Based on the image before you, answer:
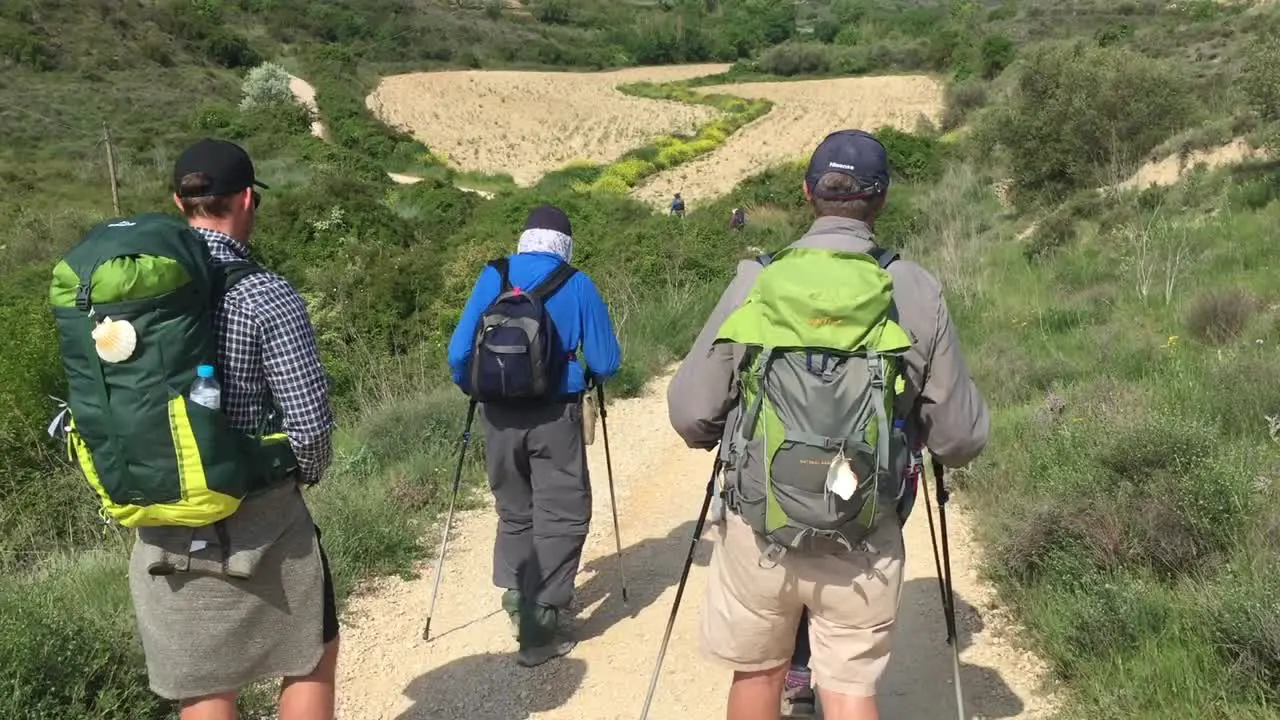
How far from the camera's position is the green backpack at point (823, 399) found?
2256 millimetres

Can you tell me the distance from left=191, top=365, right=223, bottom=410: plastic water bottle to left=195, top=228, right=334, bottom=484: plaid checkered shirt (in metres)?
0.13

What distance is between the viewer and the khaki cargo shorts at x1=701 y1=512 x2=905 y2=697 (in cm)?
245

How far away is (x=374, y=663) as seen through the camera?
4371 mm

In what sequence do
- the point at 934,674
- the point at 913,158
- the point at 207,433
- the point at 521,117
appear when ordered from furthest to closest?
the point at 521,117 < the point at 913,158 < the point at 934,674 < the point at 207,433

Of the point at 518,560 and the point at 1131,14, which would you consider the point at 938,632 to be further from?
the point at 1131,14

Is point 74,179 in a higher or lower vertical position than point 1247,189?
lower

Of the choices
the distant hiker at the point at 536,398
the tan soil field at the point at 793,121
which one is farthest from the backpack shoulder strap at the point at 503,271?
the tan soil field at the point at 793,121

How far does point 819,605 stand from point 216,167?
194 centimetres

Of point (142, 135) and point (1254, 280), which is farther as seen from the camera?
point (142, 135)

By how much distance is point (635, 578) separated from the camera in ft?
17.3

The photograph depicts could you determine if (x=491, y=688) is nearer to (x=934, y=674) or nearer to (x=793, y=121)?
(x=934, y=674)

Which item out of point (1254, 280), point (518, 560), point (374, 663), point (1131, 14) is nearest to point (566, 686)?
point (518, 560)

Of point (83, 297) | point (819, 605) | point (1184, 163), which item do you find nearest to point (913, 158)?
point (1184, 163)

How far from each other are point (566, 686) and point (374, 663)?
0.91 metres
